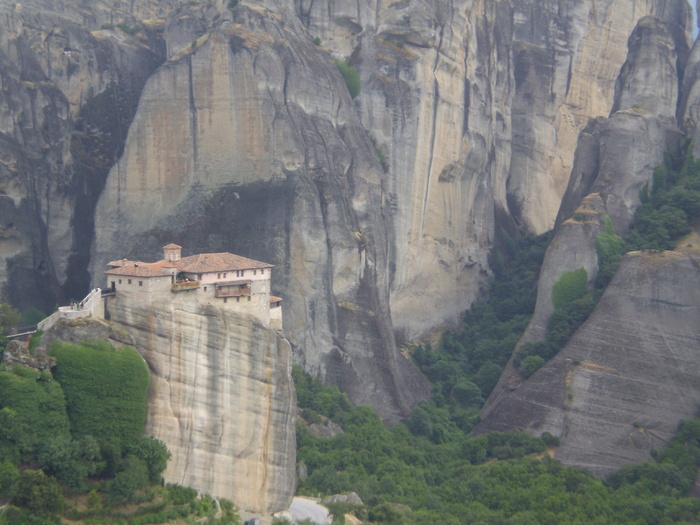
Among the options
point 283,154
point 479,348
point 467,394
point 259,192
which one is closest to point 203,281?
point 259,192

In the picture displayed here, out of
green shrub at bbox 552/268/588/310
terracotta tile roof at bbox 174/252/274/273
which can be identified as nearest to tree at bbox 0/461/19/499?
terracotta tile roof at bbox 174/252/274/273

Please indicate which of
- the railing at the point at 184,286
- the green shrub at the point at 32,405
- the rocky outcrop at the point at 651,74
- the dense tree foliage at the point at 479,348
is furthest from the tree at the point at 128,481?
the rocky outcrop at the point at 651,74

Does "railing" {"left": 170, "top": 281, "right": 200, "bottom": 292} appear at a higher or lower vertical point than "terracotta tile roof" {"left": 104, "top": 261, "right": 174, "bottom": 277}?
lower

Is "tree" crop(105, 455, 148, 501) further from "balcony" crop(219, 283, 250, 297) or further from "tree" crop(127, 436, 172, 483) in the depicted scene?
"balcony" crop(219, 283, 250, 297)

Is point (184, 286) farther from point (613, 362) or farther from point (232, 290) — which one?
point (613, 362)

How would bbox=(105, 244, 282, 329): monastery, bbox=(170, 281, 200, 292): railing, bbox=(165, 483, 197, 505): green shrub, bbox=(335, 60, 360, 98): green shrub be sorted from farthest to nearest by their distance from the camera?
bbox=(335, 60, 360, 98): green shrub, bbox=(170, 281, 200, 292): railing, bbox=(105, 244, 282, 329): monastery, bbox=(165, 483, 197, 505): green shrub

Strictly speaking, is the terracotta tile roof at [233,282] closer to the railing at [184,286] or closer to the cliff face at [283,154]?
the railing at [184,286]
